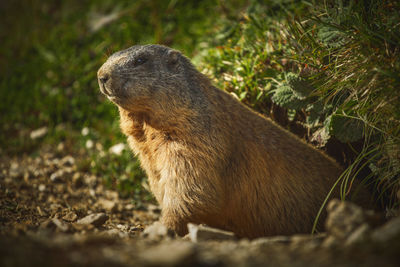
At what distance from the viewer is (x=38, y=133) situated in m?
6.58

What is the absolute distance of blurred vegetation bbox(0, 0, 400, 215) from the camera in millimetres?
3520

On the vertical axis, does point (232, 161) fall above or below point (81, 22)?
below

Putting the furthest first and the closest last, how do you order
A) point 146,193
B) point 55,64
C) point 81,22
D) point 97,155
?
point 81,22
point 55,64
point 97,155
point 146,193

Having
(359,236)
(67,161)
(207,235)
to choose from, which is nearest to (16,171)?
(67,161)

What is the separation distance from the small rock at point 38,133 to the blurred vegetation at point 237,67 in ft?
0.35

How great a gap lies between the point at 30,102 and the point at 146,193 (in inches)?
133

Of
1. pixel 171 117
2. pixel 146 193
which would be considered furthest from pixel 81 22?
pixel 171 117

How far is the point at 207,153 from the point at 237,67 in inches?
69.3

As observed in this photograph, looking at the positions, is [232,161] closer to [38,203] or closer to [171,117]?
[171,117]

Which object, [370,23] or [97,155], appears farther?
[97,155]

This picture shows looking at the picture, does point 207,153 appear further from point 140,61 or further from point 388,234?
point 388,234

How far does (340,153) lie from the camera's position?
4613 millimetres

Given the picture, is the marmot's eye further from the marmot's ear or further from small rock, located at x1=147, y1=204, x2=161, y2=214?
small rock, located at x1=147, y1=204, x2=161, y2=214

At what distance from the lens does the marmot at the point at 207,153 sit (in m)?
3.58
